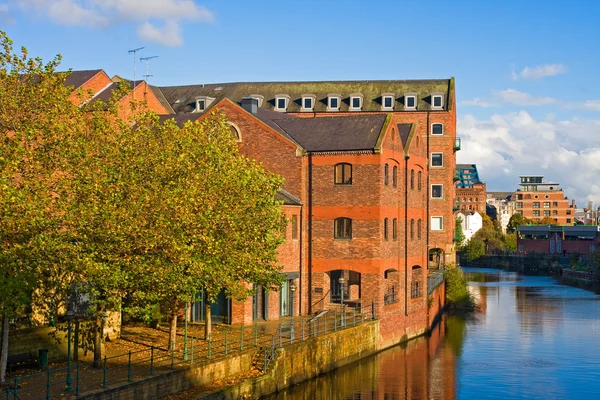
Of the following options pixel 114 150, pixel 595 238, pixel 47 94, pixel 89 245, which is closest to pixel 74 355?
pixel 89 245

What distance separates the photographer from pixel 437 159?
7394 cm

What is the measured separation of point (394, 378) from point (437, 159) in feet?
127

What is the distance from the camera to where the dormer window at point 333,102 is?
269ft

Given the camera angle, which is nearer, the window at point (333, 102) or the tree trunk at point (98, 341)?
the tree trunk at point (98, 341)

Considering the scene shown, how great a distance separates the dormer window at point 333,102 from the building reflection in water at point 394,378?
3876cm

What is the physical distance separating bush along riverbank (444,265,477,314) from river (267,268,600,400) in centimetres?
270

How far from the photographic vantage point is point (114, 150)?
28469 mm

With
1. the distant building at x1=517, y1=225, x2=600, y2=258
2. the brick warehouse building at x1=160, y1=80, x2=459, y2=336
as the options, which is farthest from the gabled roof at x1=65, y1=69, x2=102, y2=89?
the distant building at x1=517, y1=225, x2=600, y2=258

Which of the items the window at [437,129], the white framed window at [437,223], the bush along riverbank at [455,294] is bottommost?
the bush along riverbank at [455,294]

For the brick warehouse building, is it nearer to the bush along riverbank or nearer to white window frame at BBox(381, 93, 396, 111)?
the bush along riverbank

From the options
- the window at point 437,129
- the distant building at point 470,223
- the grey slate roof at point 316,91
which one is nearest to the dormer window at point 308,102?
the grey slate roof at point 316,91

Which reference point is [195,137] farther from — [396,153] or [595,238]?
[595,238]

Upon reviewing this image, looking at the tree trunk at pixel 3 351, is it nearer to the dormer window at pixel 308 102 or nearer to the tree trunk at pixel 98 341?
the tree trunk at pixel 98 341

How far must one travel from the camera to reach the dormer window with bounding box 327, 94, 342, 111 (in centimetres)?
8191
